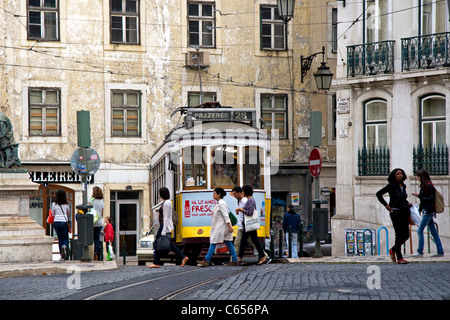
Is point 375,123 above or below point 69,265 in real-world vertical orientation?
above

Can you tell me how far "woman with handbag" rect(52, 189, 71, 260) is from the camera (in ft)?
70.5

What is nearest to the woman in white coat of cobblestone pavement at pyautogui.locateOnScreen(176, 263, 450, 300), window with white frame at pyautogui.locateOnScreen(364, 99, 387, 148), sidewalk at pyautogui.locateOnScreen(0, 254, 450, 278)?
sidewalk at pyautogui.locateOnScreen(0, 254, 450, 278)

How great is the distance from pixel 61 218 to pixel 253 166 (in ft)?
14.6

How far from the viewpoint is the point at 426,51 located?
92.6 feet

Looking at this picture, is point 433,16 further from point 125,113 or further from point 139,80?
point 125,113

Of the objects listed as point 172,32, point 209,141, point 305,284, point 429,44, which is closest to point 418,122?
point 429,44

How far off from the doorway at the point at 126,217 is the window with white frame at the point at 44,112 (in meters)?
3.27

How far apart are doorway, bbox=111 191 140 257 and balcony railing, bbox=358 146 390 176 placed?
31.0 feet

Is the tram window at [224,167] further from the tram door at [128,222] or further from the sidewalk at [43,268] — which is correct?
the tram door at [128,222]

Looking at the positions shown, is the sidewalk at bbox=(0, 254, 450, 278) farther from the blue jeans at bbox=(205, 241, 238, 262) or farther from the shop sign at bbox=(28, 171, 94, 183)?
the shop sign at bbox=(28, 171, 94, 183)

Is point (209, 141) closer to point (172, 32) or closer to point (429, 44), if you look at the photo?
point (429, 44)

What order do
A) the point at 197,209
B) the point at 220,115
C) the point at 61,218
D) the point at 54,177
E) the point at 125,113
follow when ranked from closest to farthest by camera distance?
1. the point at 61,218
2. the point at 197,209
3. the point at 220,115
4. the point at 54,177
5. the point at 125,113

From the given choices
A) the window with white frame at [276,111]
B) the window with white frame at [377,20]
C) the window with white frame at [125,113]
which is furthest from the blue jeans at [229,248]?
the window with white frame at [276,111]

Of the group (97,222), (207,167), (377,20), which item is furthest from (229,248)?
Answer: (377,20)
